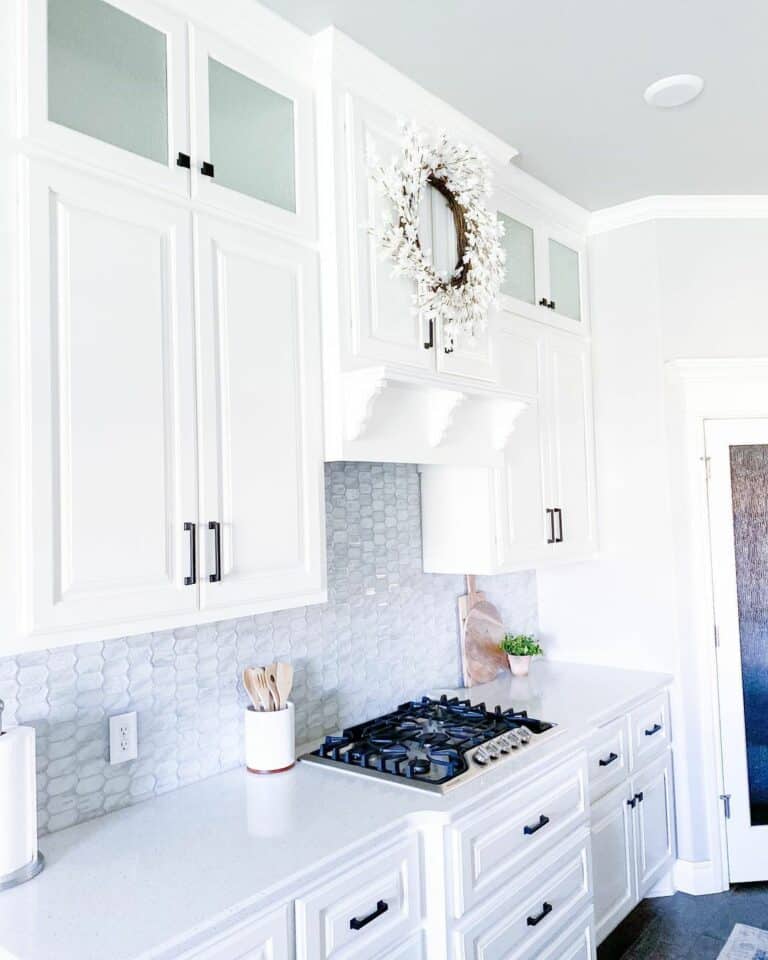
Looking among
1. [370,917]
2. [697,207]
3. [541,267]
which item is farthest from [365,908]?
[697,207]

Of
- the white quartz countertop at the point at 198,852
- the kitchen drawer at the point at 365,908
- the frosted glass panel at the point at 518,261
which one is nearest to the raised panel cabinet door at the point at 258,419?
the white quartz countertop at the point at 198,852

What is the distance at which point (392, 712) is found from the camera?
257cm

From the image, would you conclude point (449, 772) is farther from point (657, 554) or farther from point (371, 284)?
point (657, 554)

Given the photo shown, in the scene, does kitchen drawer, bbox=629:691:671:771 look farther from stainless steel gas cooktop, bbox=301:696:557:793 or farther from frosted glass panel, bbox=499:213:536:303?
frosted glass panel, bbox=499:213:536:303

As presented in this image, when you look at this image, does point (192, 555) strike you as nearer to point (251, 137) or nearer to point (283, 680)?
point (283, 680)

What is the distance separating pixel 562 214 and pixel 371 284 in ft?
4.67

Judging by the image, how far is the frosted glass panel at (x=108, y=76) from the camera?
1.49m

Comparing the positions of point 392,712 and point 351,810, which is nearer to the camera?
point 351,810

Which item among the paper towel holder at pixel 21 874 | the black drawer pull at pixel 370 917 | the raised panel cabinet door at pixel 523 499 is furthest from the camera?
the raised panel cabinet door at pixel 523 499

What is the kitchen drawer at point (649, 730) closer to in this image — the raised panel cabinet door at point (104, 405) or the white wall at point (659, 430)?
the white wall at point (659, 430)

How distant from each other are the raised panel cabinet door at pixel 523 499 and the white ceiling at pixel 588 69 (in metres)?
0.95

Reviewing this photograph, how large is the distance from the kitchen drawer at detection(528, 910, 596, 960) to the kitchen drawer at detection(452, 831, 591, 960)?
0.9 inches

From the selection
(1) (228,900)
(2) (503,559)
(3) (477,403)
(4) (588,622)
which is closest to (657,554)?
(4) (588,622)

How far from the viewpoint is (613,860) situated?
104 inches
